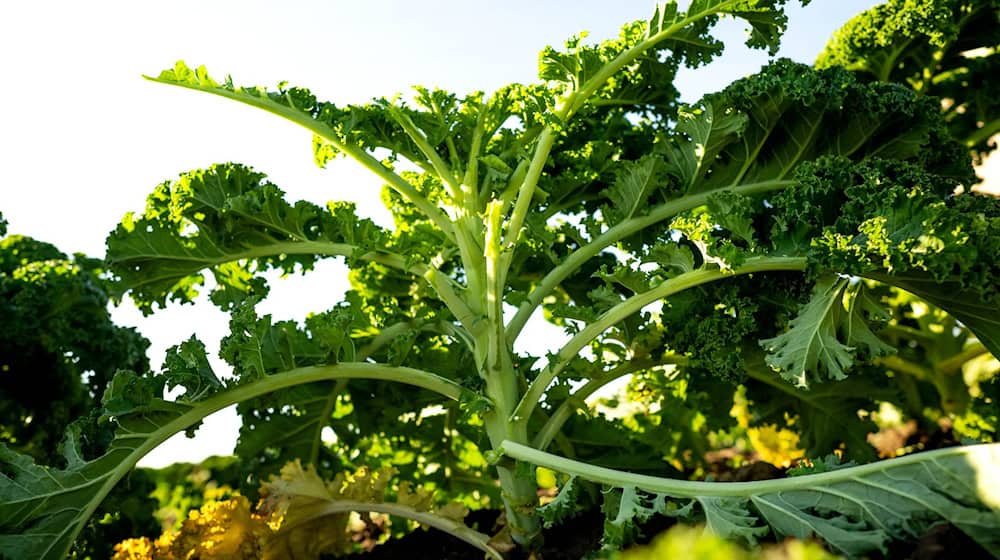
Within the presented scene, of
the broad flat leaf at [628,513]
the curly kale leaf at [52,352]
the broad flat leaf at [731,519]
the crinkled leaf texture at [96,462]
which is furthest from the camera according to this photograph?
the curly kale leaf at [52,352]

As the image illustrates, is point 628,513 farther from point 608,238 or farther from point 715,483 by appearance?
point 608,238

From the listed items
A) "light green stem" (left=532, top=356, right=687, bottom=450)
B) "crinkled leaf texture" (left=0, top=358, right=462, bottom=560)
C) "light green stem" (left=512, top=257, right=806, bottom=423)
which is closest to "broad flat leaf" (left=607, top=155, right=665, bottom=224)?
"light green stem" (left=512, top=257, right=806, bottom=423)

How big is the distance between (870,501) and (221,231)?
3.38 meters

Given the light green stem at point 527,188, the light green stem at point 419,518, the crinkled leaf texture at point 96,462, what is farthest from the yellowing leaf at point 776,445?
the crinkled leaf texture at point 96,462

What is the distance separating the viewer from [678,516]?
9.53 feet

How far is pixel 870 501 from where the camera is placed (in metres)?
2.65

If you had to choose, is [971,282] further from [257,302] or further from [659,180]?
[257,302]

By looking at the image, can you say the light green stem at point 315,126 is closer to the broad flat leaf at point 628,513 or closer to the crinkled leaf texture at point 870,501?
the broad flat leaf at point 628,513

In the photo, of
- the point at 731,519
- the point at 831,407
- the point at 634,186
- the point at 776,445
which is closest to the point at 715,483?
the point at 731,519

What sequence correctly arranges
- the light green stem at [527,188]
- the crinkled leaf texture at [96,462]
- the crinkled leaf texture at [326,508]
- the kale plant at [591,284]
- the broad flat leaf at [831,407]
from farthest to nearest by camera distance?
the broad flat leaf at [831,407], the light green stem at [527,188], the crinkled leaf texture at [326,508], the crinkled leaf texture at [96,462], the kale plant at [591,284]

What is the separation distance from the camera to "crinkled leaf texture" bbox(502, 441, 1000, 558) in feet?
7.91

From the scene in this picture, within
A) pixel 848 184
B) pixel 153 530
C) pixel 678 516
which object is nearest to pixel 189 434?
pixel 153 530

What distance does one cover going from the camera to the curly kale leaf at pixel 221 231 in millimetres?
4191

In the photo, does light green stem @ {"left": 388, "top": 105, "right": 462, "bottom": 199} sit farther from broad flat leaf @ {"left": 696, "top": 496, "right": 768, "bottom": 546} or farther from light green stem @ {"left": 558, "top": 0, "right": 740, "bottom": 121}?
broad flat leaf @ {"left": 696, "top": 496, "right": 768, "bottom": 546}
